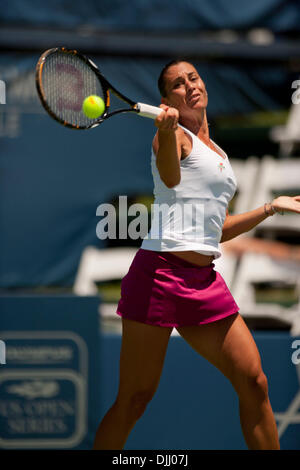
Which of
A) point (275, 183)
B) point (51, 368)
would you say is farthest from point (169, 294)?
point (275, 183)

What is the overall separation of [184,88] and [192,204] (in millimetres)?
357

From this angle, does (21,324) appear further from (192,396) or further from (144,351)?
(144,351)

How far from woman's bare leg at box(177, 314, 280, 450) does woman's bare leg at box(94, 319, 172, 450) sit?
0.36 ft

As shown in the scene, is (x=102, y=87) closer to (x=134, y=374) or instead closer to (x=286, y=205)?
(x=286, y=205)

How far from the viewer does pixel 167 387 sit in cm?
307

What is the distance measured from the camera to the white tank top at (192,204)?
7.20 ft

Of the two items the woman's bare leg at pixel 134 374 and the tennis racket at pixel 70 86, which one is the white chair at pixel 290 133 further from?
the woman's bare leg at pixel 134 374

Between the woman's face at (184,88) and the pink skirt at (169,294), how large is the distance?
46 cm

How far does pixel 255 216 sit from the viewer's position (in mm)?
2367

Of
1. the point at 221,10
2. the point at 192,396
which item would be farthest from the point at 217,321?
the point at 221,10

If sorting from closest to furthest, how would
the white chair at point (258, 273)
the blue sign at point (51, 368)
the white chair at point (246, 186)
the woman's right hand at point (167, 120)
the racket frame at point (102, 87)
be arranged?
the woman's right hand at point (167, 120), the racket frame at point (102, 87), the blue sign at point (51, 368), the white chair at point (258, 273), the white chair at point (246, 186)

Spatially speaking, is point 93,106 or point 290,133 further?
point 290,133

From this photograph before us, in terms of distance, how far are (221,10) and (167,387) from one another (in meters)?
3.95

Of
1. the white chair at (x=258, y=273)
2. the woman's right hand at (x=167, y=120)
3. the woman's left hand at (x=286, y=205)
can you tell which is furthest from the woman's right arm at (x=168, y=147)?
the white chair at (x=258, y=273)
